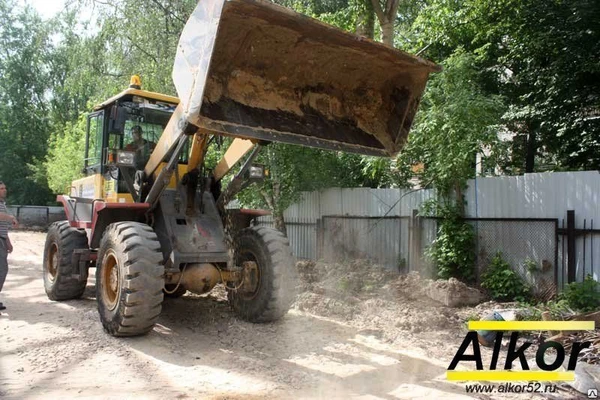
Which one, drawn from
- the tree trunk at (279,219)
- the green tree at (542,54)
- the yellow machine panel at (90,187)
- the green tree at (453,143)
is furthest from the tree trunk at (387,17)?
the tree trunk at (279,219)

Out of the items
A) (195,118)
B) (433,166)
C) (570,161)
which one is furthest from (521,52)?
(195,118)

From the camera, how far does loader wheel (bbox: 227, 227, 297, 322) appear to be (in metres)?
6.23

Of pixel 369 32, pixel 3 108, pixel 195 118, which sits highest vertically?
pixel 3 108

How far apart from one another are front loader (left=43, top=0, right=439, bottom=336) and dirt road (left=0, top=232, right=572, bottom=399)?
0.41m

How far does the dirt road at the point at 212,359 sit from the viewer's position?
4.21 m

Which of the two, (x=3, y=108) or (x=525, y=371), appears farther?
(x=3, y=108)

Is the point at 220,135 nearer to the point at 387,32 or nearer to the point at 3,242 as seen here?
the point at 3,242

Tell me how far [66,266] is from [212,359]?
338 cm

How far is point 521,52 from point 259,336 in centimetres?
808

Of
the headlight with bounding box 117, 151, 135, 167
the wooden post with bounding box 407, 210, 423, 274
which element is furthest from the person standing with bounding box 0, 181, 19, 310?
the wooden post with bounding box 407, 210, 423, 274

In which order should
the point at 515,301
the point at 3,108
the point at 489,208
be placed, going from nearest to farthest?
the point at 515,301 < the point at 489,208 < the point at 3,108

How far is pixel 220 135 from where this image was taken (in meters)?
4.95

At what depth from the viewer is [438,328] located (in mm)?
6480

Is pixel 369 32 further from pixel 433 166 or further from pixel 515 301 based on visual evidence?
pixel 515 301
